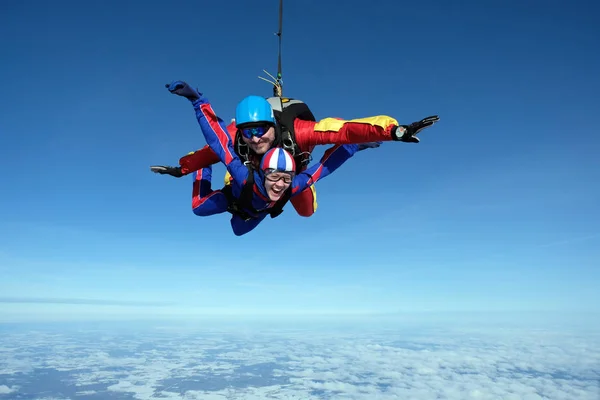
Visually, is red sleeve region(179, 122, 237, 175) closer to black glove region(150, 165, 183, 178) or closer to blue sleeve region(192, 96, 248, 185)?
black glove region(150, 165, 183, 178)

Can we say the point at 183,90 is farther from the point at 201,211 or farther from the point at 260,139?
the point at 201,211

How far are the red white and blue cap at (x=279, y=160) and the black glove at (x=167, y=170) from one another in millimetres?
1799

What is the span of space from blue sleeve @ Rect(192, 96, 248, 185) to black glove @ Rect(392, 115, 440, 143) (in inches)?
69.1

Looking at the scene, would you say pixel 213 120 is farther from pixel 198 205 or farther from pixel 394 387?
pixel 394 387

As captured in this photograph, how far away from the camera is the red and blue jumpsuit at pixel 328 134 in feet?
11.9

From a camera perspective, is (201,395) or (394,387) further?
(394,387)

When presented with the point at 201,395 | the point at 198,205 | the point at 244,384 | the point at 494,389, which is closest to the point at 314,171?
the point at 198,205

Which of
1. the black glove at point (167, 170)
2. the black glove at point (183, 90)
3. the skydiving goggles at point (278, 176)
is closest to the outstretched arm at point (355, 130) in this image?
the skydiving goggles at point (278, 176)

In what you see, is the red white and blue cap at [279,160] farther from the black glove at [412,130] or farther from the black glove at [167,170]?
the black glove at [167,170]

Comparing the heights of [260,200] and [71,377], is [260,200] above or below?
above

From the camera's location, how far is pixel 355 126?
3.84 m

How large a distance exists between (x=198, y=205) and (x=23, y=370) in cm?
23751

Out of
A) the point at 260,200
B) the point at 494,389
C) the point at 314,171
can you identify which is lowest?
the point at 494,389

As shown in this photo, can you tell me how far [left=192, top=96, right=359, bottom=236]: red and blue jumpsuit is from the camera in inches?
173
